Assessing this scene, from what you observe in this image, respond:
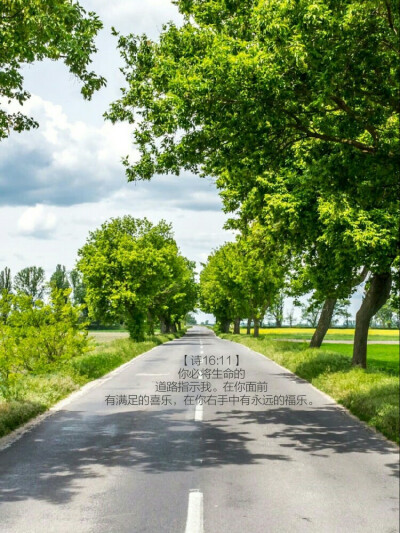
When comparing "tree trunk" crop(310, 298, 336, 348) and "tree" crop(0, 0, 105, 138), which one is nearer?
"tree" crop(0, 0, 105, 138)

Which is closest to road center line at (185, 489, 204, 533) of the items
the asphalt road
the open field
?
the asphalt road

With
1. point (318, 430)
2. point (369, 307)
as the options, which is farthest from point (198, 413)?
point (369, 307)

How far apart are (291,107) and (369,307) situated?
10008 mm

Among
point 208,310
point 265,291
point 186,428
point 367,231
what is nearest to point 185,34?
point 367,231

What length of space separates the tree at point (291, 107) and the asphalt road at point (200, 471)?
4.60 meters

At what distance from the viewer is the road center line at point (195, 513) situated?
519 cm

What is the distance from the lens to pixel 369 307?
18.5 metres

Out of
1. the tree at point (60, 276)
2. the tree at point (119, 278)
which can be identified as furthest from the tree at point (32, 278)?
the tree at point (119, 278)

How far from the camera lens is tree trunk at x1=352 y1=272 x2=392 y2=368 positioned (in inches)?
717

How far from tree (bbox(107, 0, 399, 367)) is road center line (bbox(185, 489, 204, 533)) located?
607cm

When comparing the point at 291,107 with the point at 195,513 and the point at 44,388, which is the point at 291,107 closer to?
the point at 195,513

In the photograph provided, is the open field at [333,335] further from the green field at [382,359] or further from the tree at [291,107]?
the tree at [291,107]

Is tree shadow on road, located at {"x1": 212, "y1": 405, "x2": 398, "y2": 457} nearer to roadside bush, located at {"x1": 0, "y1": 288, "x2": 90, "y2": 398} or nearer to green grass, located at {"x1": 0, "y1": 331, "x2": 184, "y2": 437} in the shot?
green grass, located at {"x1": 0, "y1": 331, "x2": 184, "y2": 437}

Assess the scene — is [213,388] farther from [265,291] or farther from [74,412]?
[265,291]
